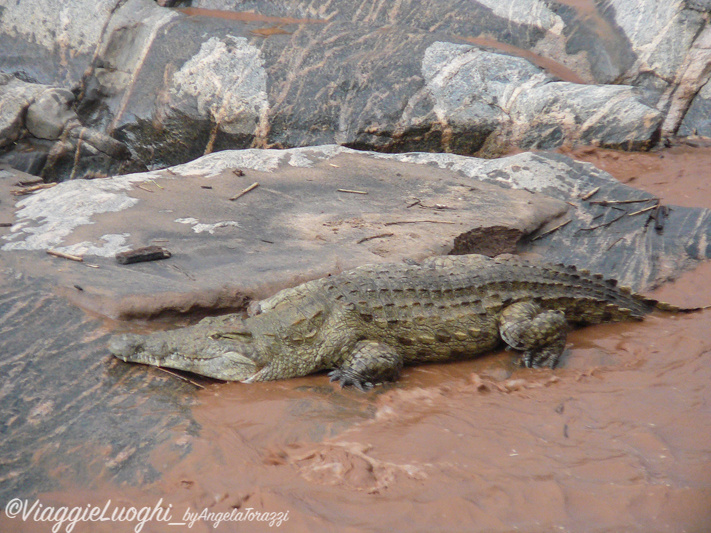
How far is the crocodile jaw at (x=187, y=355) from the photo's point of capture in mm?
3949

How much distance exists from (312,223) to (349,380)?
2173mm

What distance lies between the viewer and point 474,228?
19.5 ft

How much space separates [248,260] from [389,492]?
2.61m

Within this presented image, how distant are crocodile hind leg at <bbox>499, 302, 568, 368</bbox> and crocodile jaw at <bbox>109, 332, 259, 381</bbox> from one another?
196 cm

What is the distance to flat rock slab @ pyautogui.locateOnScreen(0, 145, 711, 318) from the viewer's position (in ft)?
15.5

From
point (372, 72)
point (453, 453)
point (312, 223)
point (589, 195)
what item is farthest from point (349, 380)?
point (372, 72)

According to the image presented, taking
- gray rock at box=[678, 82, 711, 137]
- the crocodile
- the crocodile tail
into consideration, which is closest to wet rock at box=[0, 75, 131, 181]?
the crocodile

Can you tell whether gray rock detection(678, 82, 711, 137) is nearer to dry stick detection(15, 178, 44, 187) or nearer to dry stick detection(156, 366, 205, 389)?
dry stick detection(156, 366, 205, 389)

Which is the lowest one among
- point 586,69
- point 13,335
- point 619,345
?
point 619,345

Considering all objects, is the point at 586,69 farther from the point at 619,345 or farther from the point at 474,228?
the point at 619,345

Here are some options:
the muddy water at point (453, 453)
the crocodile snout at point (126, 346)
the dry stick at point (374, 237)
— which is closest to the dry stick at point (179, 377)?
the muddy water at point (453, 453)

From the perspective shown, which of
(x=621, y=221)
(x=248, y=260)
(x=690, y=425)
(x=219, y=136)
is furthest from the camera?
(x=219, y=136)

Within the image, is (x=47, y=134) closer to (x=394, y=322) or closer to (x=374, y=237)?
(x=374, y=237)

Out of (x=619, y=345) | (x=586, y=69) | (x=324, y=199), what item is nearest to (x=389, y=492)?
(x=619, y=345)
